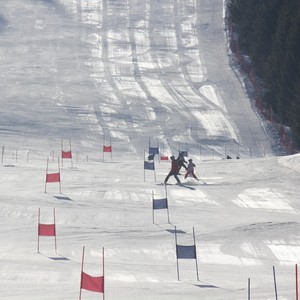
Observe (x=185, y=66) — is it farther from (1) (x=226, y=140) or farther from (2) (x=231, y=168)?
(2) (x=231, y=168)

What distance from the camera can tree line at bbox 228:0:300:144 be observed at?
143 feet

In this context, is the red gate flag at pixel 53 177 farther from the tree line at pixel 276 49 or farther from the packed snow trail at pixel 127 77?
the tree line at pixel 276 49

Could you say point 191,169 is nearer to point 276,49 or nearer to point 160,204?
point 160,204

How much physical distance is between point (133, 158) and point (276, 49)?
405 inches

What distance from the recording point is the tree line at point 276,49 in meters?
43.6

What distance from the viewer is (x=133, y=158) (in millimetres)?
39500

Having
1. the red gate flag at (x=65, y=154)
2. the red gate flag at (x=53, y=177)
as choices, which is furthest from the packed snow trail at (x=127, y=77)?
the red gate flag at (x=53, y=177)

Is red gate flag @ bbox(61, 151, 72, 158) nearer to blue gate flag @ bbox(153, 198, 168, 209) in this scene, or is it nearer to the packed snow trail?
the packed snow trail

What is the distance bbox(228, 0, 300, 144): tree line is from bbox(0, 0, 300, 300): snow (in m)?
1.31

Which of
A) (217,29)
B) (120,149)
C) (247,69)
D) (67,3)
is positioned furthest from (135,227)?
(67,3)

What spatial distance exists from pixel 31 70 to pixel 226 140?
1445cm

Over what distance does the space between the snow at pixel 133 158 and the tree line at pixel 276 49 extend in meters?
1.31

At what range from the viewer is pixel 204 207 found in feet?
87.6

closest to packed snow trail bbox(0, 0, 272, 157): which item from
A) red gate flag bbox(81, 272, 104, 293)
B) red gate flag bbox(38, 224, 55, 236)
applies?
red gate flag bbox(38, 224, 55, 236)
